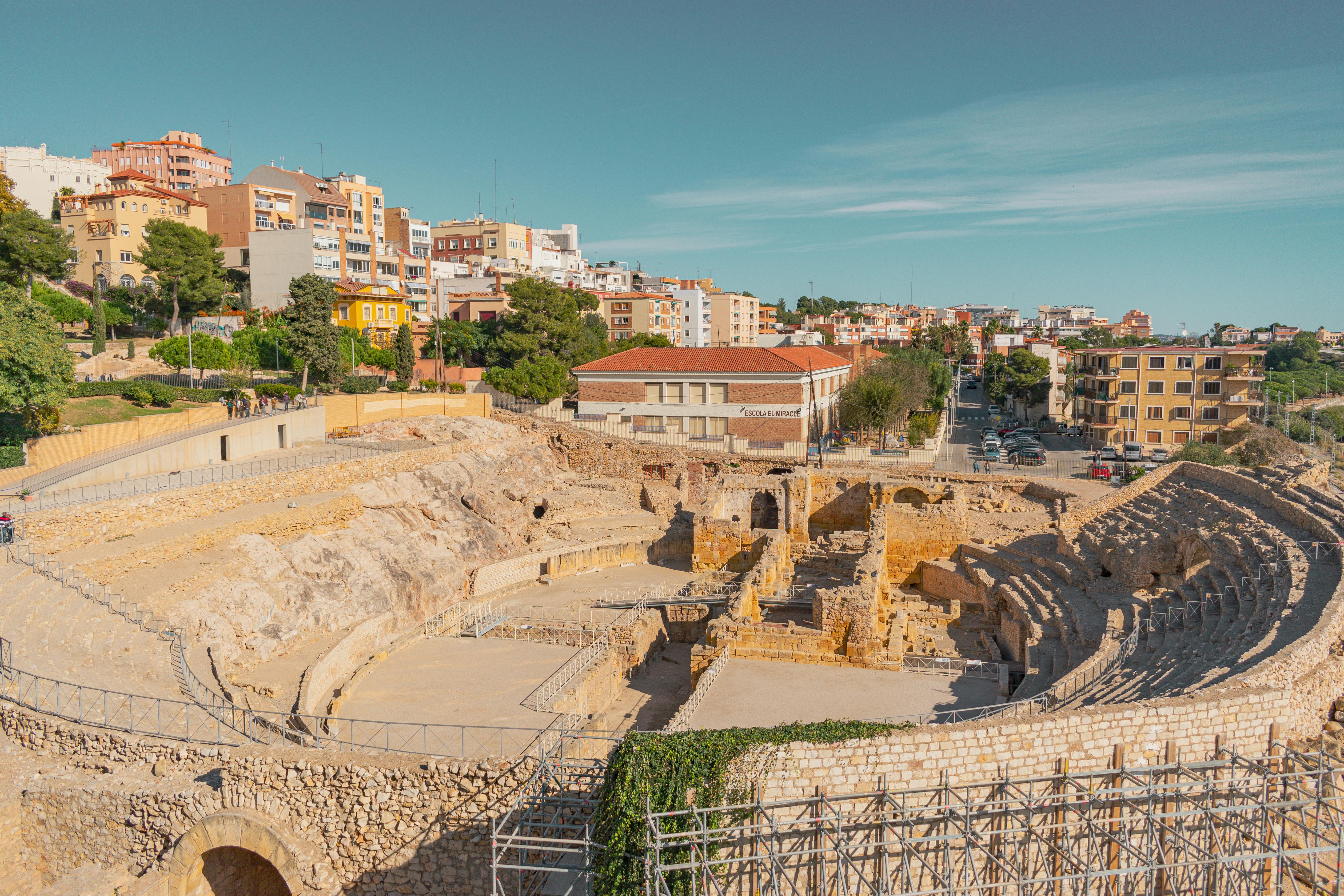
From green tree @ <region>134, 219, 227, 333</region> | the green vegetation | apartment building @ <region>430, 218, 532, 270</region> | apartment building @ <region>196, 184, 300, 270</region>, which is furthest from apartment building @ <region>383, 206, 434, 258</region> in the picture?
the green vegetation

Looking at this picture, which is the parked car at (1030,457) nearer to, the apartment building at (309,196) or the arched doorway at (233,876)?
the arched doorway at (233,876)

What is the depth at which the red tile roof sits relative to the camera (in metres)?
45.3

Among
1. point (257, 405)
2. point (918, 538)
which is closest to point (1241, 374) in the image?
point (918, 538)

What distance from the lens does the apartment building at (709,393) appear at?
1764 inches

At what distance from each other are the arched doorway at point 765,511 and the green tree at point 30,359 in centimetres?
2474

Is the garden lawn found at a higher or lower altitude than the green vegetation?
higher

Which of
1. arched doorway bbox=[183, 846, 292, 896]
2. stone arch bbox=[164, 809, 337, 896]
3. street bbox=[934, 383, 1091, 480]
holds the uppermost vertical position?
street bbox=[934, 383, 1091, 480]

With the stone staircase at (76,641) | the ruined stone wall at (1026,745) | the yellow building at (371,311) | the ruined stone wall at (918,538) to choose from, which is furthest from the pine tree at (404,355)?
the ruined stone wall at (1026,745)

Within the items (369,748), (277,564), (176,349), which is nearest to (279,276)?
(176,349)

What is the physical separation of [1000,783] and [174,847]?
11499 millimetres

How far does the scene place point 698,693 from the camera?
56.1 feet

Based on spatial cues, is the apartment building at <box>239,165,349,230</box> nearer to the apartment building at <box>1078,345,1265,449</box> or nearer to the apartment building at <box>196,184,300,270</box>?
the apartment building at <box>196,184,300,270</box>

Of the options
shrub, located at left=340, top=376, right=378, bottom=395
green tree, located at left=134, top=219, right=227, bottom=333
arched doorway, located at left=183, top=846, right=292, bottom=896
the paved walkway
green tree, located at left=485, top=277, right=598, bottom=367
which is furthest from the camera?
green tree, located at left=485, top=277, right=598, bottom=367

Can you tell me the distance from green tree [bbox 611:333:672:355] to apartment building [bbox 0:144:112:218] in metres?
43.8
